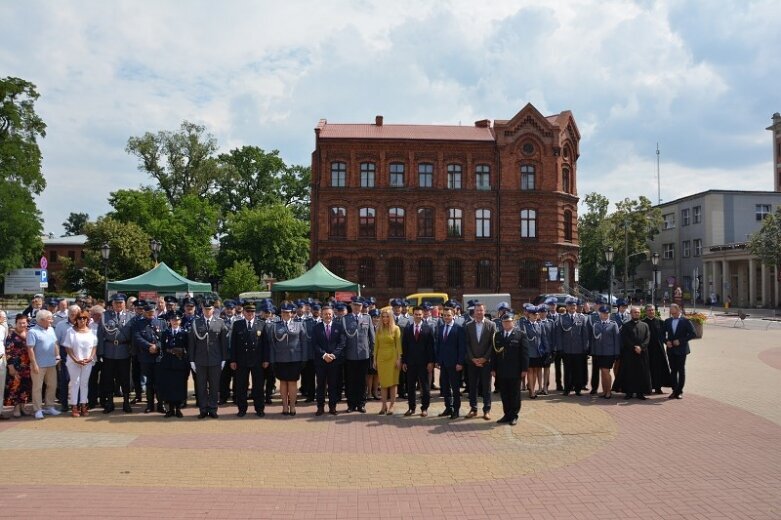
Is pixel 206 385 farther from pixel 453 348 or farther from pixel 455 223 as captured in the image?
pixel 455 223

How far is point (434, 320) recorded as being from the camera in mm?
12266

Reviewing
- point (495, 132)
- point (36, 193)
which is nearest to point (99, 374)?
point (495, 132)

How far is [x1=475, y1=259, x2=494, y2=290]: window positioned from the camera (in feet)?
144

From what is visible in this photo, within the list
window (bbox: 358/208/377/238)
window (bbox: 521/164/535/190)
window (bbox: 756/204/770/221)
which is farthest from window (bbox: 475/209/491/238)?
window (bbox: 756/204/770/221)

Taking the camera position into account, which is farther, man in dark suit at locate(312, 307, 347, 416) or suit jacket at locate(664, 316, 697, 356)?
suit jacket at locate(664, 316, 697, 356)

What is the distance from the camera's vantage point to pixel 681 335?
12.8m

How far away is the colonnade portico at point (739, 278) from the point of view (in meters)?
58.5

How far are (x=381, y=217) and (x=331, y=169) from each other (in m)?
4.88

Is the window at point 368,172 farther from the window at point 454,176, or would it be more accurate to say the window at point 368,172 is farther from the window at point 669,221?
the window at point 669,221

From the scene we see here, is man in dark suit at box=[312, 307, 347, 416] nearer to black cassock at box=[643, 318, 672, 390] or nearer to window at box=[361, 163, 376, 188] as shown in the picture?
black cassock at box=[643, 318, 672, 390]

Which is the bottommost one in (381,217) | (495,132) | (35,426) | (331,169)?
(35,426)

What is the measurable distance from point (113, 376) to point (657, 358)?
11.0 meters

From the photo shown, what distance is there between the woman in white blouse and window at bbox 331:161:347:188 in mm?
33178

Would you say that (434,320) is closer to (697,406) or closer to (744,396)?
(697,406)
